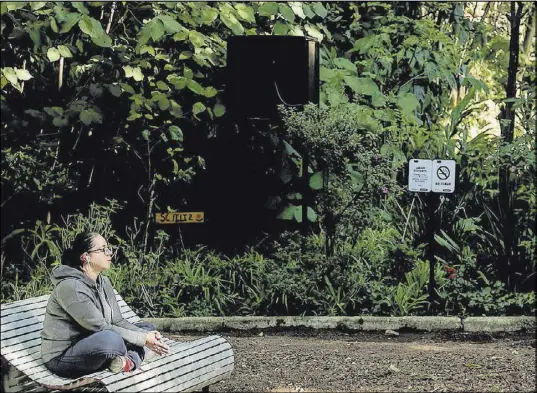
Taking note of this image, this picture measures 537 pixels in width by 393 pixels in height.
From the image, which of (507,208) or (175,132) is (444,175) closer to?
(507,208)

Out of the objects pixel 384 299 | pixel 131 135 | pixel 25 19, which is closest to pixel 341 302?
pixel 384 299

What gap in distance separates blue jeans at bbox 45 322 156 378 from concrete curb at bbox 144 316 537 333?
3632 millimetres

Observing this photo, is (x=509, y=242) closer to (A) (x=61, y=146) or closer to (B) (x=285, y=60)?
(B) (x=285, y=60)

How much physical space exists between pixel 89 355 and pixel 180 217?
5874 millimetres

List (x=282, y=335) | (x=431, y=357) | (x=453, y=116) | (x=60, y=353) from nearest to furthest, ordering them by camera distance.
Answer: (x=60, y=353) → (x=431, y=357) → (x=282, y=335) → (x=453, y=116)

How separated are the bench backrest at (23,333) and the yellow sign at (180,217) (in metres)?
5.24

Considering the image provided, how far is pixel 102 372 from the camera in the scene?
215 inches

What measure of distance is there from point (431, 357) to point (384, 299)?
1.63 m

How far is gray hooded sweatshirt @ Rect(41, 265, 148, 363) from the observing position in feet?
17.5

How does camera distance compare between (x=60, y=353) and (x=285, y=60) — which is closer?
(x=60, y=353)

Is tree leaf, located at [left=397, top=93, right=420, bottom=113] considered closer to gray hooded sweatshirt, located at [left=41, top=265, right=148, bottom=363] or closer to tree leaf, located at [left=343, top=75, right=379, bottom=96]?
tree leaf, located at [left=343, top=75, right=379, bottom=96]

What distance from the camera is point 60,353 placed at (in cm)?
548

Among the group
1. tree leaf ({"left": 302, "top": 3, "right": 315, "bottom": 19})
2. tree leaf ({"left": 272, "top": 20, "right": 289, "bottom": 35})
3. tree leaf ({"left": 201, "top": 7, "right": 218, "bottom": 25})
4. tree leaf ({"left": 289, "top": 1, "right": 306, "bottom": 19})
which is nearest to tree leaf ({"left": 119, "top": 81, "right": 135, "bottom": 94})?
tree leaf ({"left": 201, "top": 7, "right": 218, "bottom": 25})

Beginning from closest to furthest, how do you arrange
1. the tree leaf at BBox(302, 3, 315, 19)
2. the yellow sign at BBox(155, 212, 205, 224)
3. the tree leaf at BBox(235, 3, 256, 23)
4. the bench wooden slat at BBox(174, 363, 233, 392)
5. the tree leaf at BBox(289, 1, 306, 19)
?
the bench wooden slat at BBox(174, 363, 233, 392), the tree leaf at BBox(235, 3, 256, 23), the tree leaf at BBox(289, 1, 306, 19), the tree leaf at BBox(302, 3, 315, 19), the yellow sign at BBox(155, 212, 205, 224)
